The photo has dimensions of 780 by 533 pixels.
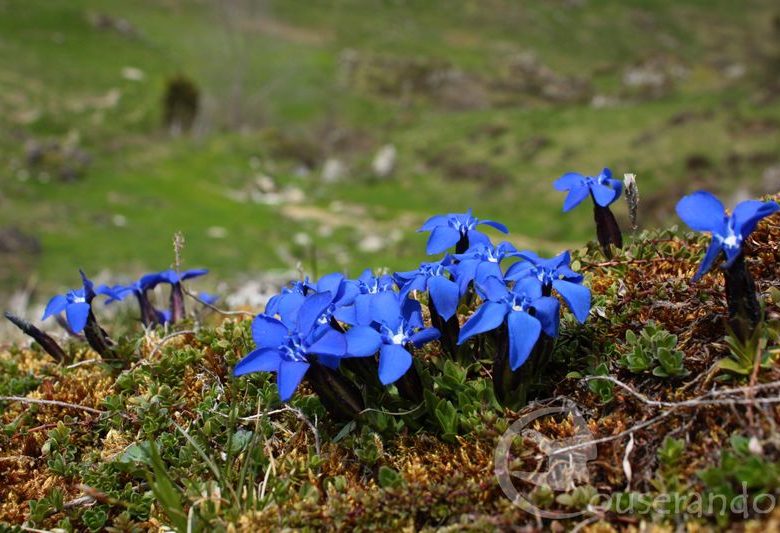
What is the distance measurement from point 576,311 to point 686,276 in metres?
0.88

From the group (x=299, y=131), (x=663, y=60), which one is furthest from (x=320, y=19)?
(x=663, y=60)

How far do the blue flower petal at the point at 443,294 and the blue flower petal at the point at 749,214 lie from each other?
84 centimetres

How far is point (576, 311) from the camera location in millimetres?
2039

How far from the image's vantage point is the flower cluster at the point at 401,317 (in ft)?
6.63

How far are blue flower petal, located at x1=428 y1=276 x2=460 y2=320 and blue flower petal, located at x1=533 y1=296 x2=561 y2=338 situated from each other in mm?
277

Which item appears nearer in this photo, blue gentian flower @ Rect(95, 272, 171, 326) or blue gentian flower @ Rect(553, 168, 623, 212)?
blue gentian flower @ Rect(553, 168, 623, 212)

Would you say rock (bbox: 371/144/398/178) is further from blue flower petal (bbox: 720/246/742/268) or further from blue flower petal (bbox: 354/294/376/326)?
blue flower petal (bbox: 720/246/742/268)

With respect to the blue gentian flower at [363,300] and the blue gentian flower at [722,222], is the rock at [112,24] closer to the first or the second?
the blue gentian flower at [363,300]

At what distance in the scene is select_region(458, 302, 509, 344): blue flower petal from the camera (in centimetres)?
203

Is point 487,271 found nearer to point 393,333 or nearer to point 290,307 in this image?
point 393,333

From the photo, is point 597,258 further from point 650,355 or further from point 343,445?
point 343,445

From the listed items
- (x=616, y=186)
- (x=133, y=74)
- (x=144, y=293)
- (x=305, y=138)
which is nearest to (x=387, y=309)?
(x=616, y=186)

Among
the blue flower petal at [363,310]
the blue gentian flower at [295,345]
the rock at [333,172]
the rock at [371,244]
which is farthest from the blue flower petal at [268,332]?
the rock at [333,172]

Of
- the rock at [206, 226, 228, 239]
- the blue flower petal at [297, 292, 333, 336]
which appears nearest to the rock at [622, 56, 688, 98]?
the rock at [206, 226, 228, 239]
